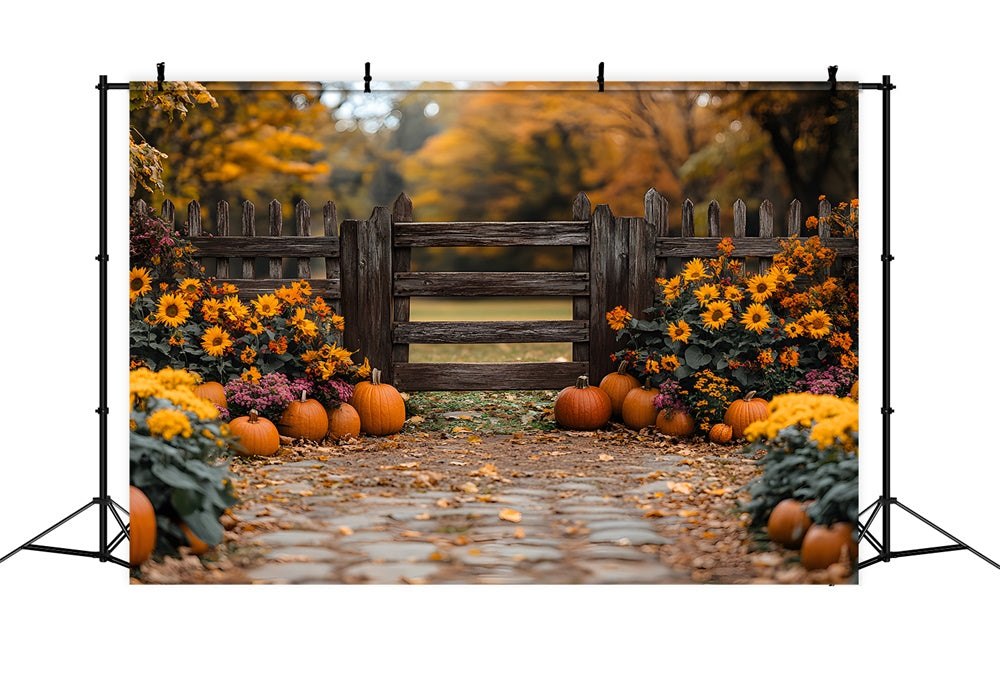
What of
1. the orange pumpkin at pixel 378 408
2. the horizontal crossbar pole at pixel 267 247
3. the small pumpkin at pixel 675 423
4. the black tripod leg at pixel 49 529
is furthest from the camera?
the orange pumpkin at pixel 378 408

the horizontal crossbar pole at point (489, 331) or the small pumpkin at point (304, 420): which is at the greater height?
the horizontal crossbar pole at point (489, 331)

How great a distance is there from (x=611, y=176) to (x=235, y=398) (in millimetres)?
1824

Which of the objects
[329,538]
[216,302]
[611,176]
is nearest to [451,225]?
[611,176]

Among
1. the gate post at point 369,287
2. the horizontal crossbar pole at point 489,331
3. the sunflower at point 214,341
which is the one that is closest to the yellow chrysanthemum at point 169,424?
the sunflower at point 214,341

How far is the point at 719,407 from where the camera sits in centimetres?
402

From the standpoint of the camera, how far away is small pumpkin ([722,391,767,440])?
3.84m

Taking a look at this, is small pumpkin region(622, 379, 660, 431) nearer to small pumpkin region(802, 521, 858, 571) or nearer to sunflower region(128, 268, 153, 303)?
small pumpkin region(802, 521, 858, 571)

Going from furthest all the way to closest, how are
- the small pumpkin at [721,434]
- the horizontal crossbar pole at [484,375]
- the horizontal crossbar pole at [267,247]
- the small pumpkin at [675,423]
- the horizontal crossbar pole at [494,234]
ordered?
1. the horizontal crossbar pole at [484,375]
2. the horizontal crossbar pole at [494,234]
3. the small pumpkin at [675,423]
4. the horizontal crossbar pole at [267,247]
5. the small pumpkin at [721,434]

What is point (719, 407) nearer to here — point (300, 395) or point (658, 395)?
point (658, 395)

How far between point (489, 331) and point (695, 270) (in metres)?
0.98

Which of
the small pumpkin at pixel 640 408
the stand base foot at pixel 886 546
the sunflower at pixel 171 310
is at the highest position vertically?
the sunflower at pixel 171 310

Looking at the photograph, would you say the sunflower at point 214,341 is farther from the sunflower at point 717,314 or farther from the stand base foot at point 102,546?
the sunflower at point 717,314

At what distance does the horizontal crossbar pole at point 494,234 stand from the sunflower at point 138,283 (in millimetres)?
1188

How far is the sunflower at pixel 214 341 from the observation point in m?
3.94
